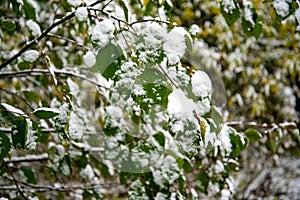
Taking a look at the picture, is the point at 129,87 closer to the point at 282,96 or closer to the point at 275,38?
the point at 275,38

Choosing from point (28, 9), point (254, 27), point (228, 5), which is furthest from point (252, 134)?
point (28, 9)

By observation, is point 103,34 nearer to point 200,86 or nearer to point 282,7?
point 200,86

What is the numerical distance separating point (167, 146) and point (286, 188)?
393cm

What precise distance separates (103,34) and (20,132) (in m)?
0.32

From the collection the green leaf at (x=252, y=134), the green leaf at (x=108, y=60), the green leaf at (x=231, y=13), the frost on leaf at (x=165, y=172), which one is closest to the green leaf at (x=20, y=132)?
the green leaf at (x=108, y=60)

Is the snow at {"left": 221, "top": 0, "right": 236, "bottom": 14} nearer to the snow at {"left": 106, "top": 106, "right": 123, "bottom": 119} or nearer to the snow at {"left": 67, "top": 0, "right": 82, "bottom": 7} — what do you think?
the snow at {"left": 67, "top": 0, "right": 82, "bottom": 7}

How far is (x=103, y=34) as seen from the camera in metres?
0.86

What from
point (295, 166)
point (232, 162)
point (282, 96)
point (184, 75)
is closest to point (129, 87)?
point (184, 75)

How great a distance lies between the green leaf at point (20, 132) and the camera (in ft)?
3.23

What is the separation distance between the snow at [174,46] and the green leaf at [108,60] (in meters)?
0.13

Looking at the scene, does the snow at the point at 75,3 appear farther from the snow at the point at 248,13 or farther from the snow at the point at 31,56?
the snow at the point at 248,13

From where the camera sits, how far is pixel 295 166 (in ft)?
19.7

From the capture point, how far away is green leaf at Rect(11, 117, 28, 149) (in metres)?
0.98

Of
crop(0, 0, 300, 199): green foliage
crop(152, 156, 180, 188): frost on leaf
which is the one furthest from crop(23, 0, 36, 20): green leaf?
crop(152, 156, 180, 188): frost on leaf
